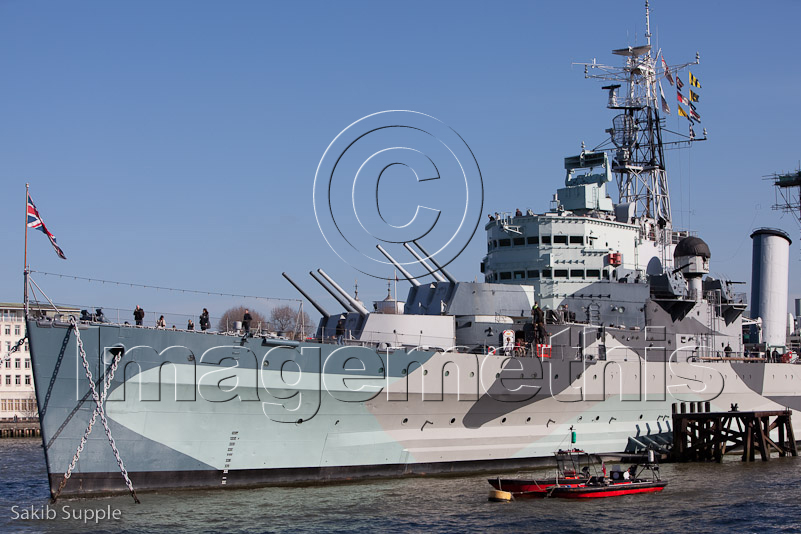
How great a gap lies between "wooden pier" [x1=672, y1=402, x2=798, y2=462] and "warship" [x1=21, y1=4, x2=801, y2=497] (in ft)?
1.90

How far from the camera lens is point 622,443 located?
96.9 ft

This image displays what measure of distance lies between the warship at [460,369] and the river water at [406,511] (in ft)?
2.62

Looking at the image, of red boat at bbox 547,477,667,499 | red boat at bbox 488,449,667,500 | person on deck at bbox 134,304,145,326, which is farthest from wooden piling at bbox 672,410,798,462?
person on deck at bbox 134,304,145,326

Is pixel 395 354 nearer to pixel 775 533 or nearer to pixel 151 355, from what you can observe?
pixel 151 355

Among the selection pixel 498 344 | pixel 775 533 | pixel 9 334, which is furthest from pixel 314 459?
pixel 9 334

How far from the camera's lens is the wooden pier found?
3073 centimetres

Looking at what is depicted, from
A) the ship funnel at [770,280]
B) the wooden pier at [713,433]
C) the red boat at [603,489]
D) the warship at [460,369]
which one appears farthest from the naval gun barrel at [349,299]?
the ship funnel at [770,280]

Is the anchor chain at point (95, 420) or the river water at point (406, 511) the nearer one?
the river water at point (406, 511)

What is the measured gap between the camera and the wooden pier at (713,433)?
30734mm

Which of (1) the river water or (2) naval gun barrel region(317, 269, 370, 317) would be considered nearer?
(1) the river water

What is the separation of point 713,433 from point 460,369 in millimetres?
10782

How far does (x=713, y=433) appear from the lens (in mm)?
30953

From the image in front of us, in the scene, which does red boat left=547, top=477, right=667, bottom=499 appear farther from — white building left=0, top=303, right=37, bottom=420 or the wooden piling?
white building left=0, top=303, right=37, bottom=420

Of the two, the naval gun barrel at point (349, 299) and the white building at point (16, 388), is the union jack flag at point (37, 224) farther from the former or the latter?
the white building at point (16, 388)
